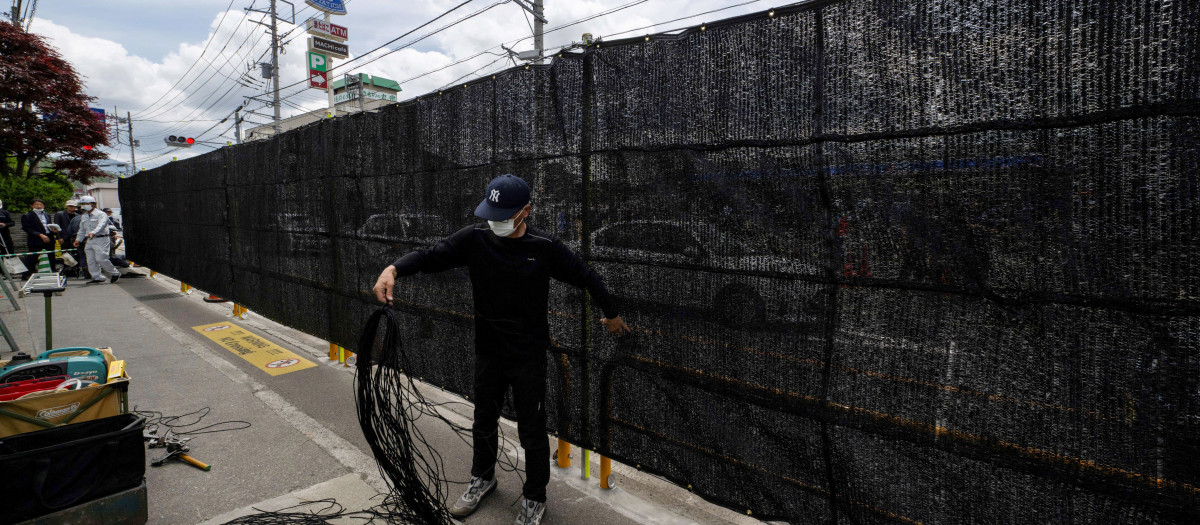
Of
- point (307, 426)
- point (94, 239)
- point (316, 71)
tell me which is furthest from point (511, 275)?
point (316, 71)

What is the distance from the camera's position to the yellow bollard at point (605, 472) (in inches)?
136

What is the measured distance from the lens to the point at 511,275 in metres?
2.97

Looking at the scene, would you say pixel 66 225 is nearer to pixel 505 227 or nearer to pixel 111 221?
pixel 111 221

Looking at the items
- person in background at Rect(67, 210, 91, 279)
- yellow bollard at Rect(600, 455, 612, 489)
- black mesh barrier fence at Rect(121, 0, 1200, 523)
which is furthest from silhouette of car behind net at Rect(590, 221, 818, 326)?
person in background at Rect(67, 210, 91, 279)

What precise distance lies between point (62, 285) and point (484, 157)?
14.8ft

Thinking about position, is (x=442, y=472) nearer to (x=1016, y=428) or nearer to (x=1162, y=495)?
(x=1016, y=428)

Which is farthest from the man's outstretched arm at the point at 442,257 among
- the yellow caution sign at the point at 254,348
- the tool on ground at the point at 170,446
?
the yellow caution sign at the point at 254,348

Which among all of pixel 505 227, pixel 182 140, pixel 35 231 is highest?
pixel 182 140

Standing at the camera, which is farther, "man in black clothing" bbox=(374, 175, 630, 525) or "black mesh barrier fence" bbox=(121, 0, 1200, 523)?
"man in black clothing" bbox=(374, 175, 630, 525)

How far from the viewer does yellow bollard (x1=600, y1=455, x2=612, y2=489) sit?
3448 millimetres

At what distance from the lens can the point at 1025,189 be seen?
173cm

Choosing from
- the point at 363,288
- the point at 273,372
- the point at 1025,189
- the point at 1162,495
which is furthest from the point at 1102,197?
the point at 273,372

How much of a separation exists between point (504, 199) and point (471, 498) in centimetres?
181

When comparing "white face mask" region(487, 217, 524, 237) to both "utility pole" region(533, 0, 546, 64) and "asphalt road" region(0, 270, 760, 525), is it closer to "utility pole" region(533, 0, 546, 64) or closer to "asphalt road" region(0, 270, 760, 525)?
"asphalt road" region(0, 270, 760, 525)
